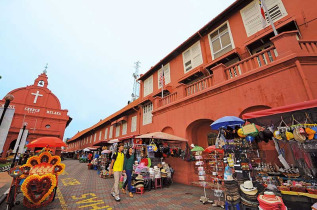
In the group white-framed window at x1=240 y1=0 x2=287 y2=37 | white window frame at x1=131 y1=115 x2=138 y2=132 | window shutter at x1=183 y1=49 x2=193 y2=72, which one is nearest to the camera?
white-framed window at x1=240 y1=0 x2=287 y2=37

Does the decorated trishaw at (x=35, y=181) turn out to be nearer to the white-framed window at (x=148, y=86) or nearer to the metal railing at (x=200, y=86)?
A: the metal railing at (x=200, y=86)

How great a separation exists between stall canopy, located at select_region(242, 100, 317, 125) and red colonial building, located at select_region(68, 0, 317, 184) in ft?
4.17

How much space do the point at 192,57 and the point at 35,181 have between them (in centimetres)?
1177

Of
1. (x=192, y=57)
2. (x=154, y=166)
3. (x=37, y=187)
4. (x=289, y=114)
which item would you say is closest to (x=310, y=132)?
(x=289, y=114)

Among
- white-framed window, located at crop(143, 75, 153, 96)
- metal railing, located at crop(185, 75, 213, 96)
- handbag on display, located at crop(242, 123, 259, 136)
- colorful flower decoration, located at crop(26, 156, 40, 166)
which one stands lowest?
colorful flower decoration, located at crop(26, 156, 40, 166)

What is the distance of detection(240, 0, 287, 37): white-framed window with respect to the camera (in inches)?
312

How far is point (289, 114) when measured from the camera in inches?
164

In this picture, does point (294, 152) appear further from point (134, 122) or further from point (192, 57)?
point (134, 122)

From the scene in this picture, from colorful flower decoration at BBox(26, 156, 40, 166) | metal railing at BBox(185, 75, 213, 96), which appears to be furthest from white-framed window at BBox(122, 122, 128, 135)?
colorful flower decoration at BBox(26, 156, 40, 166)

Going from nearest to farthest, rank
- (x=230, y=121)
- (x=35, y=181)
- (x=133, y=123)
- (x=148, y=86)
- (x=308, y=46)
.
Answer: (x=35, y=181), (x=230, y=121), (x=308, y=46), (x=148, y=86), (x=133, y=123)

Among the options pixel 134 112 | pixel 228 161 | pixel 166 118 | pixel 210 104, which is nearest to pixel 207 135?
pixel 210 104

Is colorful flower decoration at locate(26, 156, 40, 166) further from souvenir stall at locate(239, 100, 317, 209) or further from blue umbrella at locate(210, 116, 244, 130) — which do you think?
souvenir stall at locate(239, 100, 317, 209)

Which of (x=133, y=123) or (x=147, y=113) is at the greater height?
(x=147, y=113)

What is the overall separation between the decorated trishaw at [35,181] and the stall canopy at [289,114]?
7087mm
